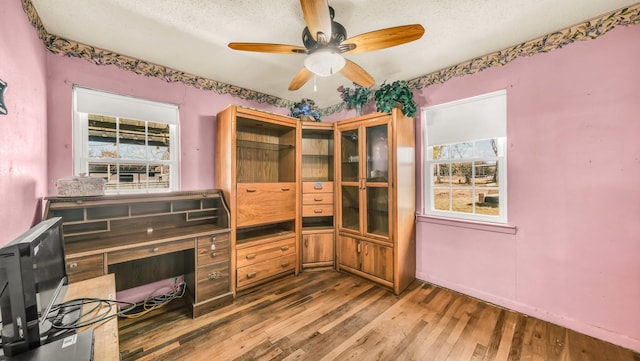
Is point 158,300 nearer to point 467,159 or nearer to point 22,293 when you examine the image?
point 22,293

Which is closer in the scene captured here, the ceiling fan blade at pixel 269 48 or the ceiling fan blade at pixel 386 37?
the ceiling fan blade at pixel 386 37

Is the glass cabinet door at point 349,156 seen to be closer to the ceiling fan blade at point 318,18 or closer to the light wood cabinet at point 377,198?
the light wood cabinet at point 377,198

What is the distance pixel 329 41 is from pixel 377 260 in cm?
231

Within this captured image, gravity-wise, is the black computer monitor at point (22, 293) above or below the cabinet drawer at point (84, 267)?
above

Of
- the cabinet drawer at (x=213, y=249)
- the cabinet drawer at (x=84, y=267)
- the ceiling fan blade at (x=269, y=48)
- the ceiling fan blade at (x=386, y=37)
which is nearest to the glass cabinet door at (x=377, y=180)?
the ceiling fan blade at (x=386, y=37)

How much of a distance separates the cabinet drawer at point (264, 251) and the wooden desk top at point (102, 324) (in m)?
1.16

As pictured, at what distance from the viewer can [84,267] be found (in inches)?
67.9

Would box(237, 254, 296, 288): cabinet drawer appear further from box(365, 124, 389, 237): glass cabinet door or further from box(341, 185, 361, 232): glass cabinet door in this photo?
box(365, 124, 389, 237): glass cabinet door

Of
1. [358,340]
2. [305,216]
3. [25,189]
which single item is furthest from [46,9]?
[358,340]

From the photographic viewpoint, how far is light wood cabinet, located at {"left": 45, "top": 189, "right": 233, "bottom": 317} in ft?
5.98

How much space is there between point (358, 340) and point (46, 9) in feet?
11.0

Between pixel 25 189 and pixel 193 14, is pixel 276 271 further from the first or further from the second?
pixel 193 14

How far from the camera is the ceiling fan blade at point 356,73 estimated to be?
1.92 meters

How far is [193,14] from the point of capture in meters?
1.77
